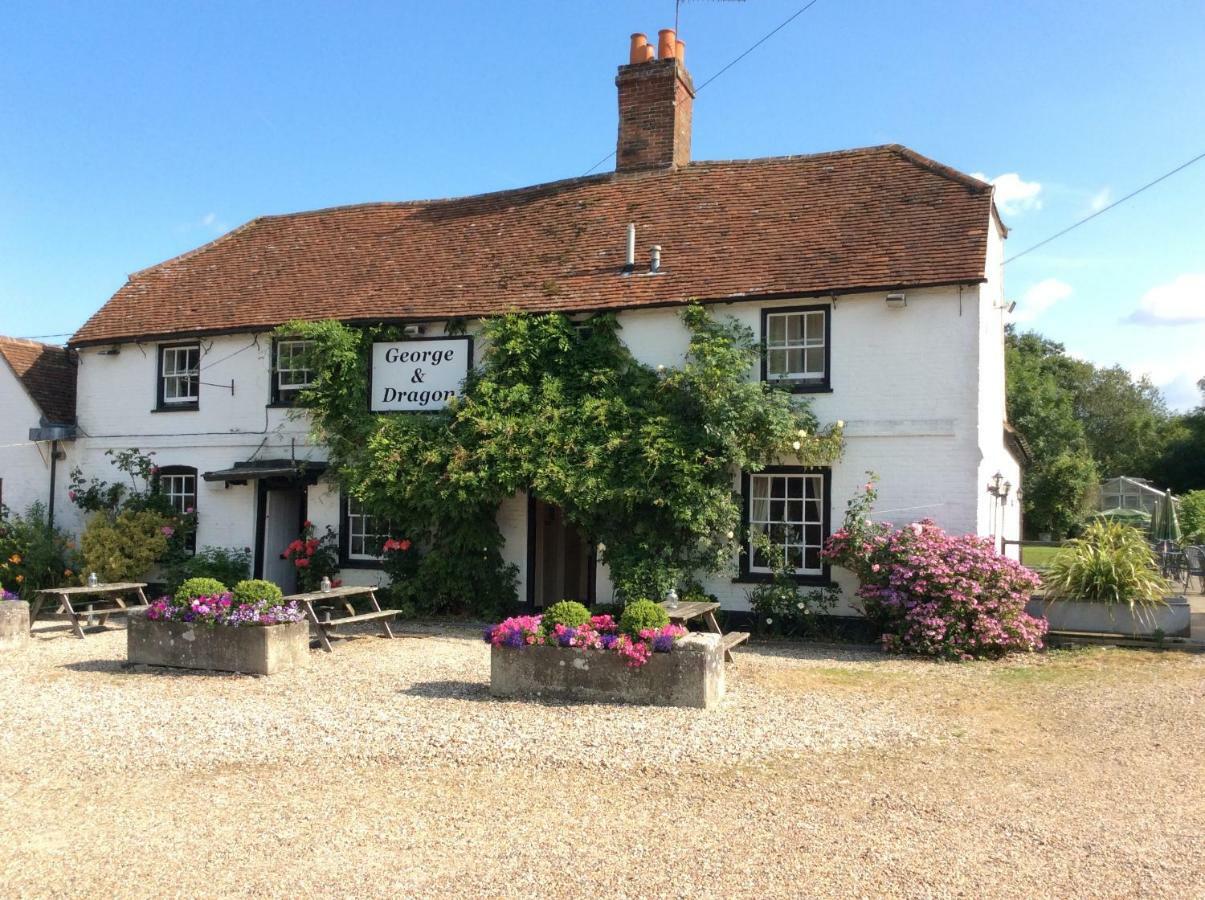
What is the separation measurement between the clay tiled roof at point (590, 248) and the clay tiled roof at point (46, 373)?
6.12 feet

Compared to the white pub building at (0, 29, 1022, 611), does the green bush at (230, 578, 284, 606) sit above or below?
below

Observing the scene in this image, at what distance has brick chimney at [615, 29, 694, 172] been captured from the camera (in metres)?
17.1

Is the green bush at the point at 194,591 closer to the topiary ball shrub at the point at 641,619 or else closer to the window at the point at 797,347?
the topiary ball shrub at the point at 641,619

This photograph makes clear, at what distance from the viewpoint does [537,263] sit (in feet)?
52.9

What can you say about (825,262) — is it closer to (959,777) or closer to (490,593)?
(490,593)

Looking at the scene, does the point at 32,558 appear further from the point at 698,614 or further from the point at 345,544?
the point at 698,614

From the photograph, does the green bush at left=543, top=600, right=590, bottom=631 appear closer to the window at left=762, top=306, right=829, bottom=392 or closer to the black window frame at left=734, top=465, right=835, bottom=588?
the black window frame at left=734, top=465, right=835, bottom=588

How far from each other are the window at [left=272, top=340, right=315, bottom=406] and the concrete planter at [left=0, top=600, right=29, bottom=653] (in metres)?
5.33

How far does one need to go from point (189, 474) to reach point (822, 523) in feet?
35.2

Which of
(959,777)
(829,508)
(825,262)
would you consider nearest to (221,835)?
(959,777)

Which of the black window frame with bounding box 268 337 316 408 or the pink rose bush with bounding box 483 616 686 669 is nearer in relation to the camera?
the pink rose bush with bounding box 483 616 686 669

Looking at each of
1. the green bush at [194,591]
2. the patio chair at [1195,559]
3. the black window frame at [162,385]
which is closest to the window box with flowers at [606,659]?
the green bush at [194,591]

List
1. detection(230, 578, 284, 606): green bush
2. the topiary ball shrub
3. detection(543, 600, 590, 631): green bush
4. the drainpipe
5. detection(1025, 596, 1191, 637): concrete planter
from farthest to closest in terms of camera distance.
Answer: the drainpipe, detection(1025, 596, 1191, 637): concrete planter, detection(230, 578, 284, 606): green bush, detection(543, 600, 590, 631): green bush, the topiary ball shrub

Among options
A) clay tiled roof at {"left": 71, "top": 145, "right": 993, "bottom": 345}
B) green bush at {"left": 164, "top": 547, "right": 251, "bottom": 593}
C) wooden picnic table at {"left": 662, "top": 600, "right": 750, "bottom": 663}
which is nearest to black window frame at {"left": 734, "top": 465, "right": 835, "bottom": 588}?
wooden picnic table at {"left": 662, "top": 600, "right": 750, "bottom": 663}
